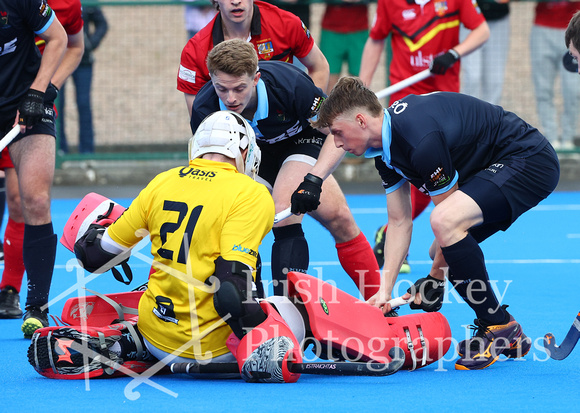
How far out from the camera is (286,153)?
445 cm

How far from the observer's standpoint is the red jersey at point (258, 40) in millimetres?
4602

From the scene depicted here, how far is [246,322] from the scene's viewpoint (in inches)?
129

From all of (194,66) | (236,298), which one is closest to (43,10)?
(194,66)

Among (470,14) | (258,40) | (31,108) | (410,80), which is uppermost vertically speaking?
(470,14)

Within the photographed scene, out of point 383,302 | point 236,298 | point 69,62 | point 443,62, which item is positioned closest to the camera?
point 236,298

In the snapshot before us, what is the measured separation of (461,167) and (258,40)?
1.34 metres

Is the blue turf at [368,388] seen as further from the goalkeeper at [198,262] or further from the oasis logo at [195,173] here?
the oasis logo at [195,173]

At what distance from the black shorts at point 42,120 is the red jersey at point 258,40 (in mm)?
641

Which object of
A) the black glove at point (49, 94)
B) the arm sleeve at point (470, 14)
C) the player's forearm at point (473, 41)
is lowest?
the black glove at point (49, 94)

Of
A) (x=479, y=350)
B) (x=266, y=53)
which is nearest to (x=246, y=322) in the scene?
(x=479, y=350)

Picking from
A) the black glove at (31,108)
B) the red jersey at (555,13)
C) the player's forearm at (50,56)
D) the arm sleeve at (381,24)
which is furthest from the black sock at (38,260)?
the red jersey at (555,13)

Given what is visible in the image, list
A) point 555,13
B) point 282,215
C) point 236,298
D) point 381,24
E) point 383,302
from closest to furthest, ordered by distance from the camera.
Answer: point 236,298 < point 383,302 < point 282,215 < point 381,24 < point 555,13

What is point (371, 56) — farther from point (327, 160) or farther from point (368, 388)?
point (368, 388)

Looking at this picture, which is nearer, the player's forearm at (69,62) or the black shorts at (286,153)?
the black shorts at (286,153)
